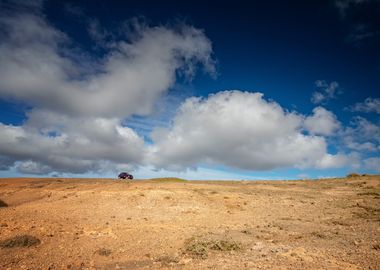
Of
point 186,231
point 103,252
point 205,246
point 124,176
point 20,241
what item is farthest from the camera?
point 124,176

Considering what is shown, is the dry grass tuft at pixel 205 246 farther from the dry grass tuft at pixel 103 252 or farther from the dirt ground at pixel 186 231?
the dry grass tuft at pixel 103 252

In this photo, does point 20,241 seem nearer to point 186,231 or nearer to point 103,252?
point 103,252

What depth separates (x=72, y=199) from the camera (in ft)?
75.8

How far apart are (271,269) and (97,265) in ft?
19.9

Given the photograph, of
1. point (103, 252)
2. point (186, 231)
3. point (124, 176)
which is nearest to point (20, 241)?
point (103, 252)

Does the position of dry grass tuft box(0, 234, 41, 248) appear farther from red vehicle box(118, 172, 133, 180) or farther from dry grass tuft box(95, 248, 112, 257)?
red vehicle box(118, 172, 133, 180)

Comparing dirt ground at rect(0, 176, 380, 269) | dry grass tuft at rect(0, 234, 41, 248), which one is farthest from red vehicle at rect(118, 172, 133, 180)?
dry grass tuft at rect(0, 234, 41, 248)

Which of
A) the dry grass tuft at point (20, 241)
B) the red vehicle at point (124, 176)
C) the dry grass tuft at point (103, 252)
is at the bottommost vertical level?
the dry grass tuft at point (103, 252)

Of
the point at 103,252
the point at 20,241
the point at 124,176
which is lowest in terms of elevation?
A: the point at 103,252

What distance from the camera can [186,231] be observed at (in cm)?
1585

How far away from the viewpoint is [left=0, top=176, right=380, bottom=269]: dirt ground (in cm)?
1088

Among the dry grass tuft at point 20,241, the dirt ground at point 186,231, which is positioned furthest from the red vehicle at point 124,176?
the dry grass tuft at point 20,241

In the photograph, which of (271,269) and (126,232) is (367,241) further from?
(126,232)

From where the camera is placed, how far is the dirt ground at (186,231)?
10875mm
